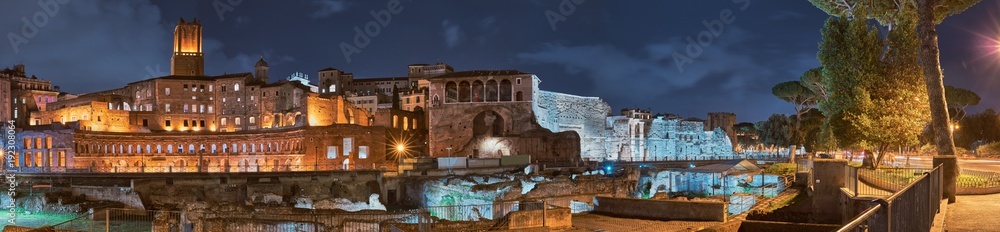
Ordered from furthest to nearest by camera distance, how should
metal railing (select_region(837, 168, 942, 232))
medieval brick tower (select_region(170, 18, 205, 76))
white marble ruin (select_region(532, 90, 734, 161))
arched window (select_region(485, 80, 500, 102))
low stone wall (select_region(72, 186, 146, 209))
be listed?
medieval brick tower (select_region(170, 18, 205, 76)) → white marble ruin (select_region(532, 90, 734, 161)) → arched window (select_region(485, 80, 500, 102)) → low stone wall (select_region(72, 186, 146, 209)) → metal railing (select_region(837, 168, 942, 232))

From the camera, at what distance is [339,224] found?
20.1 meters

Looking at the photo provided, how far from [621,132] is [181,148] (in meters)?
53.4

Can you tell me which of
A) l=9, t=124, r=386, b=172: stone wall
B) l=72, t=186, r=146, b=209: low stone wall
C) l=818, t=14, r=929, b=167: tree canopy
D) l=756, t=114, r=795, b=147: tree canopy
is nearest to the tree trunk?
l=818, t=14, r=929, b=167: tree canopy

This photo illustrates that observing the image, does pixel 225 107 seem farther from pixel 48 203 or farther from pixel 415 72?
→ pixel 48 203

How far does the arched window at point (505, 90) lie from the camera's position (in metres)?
71.7

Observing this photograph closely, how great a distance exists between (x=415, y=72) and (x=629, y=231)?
81.9m

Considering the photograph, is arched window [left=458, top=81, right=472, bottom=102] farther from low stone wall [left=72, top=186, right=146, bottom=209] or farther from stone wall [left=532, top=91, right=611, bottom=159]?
low stone wall [left=72, top=186, right=146, bottom=209]

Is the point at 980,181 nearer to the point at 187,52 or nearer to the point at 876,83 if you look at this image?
the point at 876,83

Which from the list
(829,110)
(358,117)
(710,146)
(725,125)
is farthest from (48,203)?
(725,125)

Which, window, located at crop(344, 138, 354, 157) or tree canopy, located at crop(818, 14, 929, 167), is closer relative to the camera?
tree canopy, located at crop(818, 14, 929, 167)

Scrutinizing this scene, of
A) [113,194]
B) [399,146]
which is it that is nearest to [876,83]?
[113,194]

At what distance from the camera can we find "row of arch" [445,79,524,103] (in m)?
71.1

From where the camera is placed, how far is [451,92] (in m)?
75.4

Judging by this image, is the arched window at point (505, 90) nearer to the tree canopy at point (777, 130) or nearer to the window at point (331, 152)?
the window at point (331, 152)
